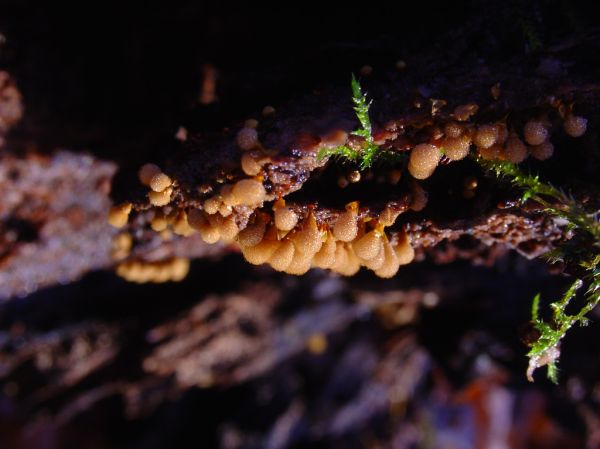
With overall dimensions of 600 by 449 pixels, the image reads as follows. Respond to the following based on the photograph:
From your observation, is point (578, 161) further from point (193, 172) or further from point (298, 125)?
point (193, 172)

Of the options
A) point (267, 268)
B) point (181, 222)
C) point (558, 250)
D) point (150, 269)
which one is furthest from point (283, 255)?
point (267, 268)

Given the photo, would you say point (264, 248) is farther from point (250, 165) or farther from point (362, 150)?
point (362, 150)

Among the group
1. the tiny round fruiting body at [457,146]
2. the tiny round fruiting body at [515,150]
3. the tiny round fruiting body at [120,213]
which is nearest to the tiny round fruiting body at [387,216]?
the tiny round fruiting body at [457,146]

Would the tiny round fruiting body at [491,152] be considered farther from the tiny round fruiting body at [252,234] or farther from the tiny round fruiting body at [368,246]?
the tiny round fruiting body at [252,234]

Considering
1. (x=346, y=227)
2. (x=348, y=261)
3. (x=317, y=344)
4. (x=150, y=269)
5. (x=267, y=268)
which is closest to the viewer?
(x=346, y=227)

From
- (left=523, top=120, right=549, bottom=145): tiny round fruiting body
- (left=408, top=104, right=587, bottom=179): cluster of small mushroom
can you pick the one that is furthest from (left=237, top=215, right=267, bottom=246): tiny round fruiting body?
(left=523, top=120, right=549, bottom=145): tiny round fruiting body

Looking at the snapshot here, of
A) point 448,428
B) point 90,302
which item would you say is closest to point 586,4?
point 90,302

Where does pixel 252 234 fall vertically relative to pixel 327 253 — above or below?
above
